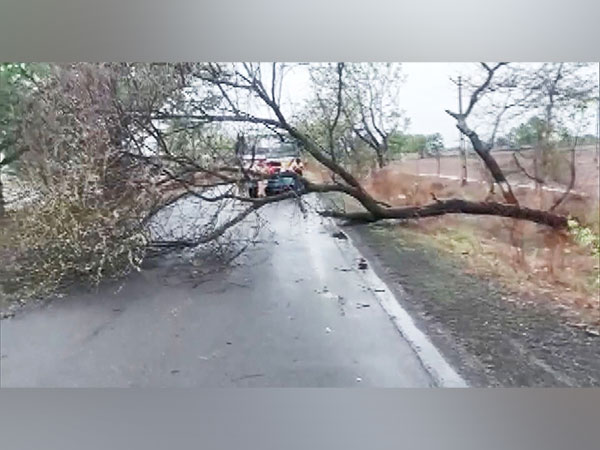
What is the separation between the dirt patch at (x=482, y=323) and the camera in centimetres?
237

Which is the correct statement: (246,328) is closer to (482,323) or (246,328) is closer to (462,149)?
(482,323)

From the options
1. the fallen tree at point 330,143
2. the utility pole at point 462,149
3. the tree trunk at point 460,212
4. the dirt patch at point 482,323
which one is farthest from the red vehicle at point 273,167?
the utility pole at point 462,149

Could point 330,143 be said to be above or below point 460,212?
above

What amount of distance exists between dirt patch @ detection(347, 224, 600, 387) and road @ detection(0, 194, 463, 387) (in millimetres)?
69

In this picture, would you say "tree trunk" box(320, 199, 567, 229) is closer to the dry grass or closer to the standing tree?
the dry grass

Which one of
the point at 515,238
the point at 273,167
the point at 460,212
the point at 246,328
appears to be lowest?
the point at 246,328

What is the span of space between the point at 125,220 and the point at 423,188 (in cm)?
121

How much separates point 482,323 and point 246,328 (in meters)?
0.93

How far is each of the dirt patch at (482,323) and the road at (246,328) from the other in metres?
0.07

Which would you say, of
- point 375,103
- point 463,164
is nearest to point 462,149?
point 463,164

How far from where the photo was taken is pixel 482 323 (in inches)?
94.7

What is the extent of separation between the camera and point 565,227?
2.39m

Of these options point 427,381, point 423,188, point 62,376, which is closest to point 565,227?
point 423,188

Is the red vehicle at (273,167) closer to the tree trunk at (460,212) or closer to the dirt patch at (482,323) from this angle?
the tree trunk at (460,212)
